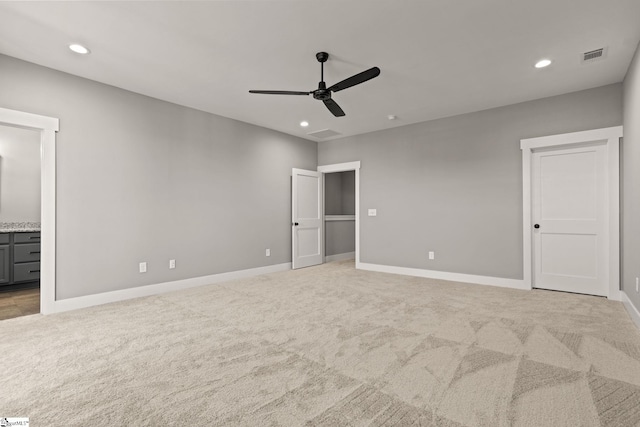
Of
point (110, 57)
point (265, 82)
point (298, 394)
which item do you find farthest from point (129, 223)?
point (298, 394)

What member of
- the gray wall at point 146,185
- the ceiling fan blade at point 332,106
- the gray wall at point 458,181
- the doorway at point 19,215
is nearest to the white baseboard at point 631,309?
the gray wall at point 458,181

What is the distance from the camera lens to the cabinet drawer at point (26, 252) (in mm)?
4584

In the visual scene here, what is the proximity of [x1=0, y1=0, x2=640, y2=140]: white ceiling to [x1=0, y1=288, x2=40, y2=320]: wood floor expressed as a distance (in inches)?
105

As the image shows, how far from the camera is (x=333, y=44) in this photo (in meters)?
2.82

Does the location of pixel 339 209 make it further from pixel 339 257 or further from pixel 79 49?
pixel 79 49

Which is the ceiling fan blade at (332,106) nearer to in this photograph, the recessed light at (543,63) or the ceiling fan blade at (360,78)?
the ceiling fan blade at (360,78)

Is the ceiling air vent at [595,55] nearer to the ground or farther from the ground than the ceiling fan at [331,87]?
farther from the ground

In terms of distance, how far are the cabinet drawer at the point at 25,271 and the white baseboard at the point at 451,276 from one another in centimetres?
521

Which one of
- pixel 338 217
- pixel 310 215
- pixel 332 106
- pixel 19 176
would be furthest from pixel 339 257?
pixel 19 176

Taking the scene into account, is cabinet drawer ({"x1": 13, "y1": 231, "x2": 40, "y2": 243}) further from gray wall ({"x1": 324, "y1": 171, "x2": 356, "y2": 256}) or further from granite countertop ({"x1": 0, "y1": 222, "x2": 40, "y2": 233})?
gray wall ({"x1": 324, "y1": 171, "x2": 356, "y2": 256})

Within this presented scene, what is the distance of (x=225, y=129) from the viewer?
4.96 metres

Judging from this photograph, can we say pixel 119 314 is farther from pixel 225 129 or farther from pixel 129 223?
pixel 225 129

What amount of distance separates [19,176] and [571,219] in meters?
8.33

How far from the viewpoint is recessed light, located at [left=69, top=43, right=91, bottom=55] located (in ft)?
9.29
